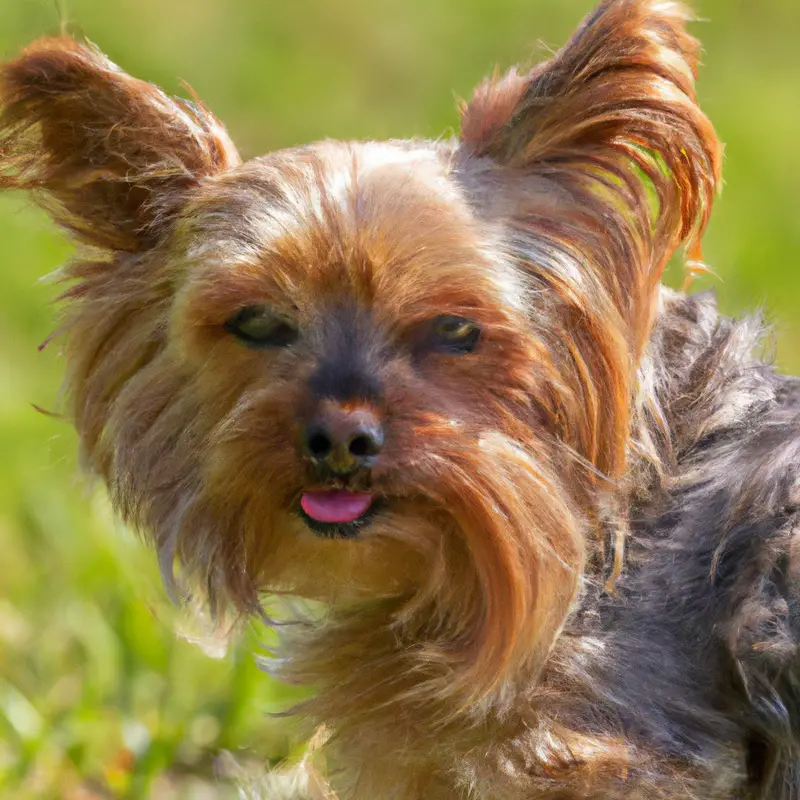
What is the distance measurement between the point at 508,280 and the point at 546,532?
0.52 m

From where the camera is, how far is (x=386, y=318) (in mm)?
2838

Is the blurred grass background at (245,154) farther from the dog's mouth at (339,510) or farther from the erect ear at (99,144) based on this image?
the dog's mouth at (339,510)

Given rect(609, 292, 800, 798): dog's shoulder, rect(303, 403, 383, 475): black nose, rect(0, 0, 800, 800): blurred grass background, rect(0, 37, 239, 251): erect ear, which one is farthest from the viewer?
rect(0, 0, 800, 800): blurred grass background

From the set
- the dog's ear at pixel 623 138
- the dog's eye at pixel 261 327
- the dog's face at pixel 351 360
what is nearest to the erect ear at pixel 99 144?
the dog's face at pixel 351 360

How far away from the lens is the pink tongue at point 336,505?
2.80m

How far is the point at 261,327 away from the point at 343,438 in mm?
368

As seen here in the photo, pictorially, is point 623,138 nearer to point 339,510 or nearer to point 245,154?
point 339,510

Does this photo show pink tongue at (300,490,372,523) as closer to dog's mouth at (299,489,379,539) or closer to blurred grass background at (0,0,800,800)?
dog's mouth at (299,489,379,539)

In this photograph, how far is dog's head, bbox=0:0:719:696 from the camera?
2.82 metres

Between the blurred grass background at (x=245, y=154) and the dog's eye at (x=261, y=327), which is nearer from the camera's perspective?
the dog's eye at (x=261, y=327)

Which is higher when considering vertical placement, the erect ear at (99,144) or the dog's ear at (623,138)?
the dog's ear at (623,138)

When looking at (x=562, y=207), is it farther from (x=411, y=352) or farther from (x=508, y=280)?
(x=411, y=352)

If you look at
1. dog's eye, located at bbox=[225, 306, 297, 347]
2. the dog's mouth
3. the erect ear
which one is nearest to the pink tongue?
the dog's mouth

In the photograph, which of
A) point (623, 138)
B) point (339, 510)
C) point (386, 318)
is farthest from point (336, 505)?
point (623, 138)
